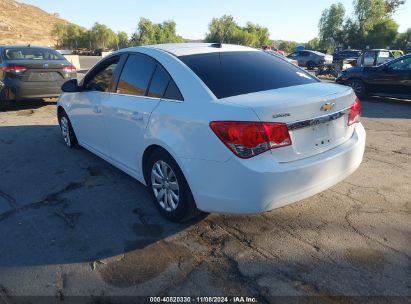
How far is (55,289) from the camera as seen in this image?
260 centimetres

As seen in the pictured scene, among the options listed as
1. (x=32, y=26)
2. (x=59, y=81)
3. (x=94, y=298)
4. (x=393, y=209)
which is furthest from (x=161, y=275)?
(x=32, y=26)

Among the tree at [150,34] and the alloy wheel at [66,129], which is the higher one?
the tree at [150,34]

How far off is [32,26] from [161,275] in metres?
161

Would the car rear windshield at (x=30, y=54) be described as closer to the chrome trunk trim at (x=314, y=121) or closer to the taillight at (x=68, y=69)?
the taillight at (x=68, y=69)

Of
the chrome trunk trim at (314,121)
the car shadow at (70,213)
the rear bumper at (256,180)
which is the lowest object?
the car shadow at (70,213)

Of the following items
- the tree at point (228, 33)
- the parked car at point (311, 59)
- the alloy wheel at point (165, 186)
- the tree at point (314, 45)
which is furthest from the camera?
the tree at point (314, 45)

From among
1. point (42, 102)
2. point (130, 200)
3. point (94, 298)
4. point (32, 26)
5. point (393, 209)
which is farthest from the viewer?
point (32, 26)

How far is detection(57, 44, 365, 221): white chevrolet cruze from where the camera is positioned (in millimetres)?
2707

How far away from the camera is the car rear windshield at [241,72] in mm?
3158

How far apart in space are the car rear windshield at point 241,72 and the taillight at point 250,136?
40cm

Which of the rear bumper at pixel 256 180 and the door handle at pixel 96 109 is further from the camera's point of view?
the door handle at pixel 96 109

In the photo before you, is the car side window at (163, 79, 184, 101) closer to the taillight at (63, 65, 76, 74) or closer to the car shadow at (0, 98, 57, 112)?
the taillight at (63, 65, 76, 74)

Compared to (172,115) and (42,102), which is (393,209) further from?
(42,102)

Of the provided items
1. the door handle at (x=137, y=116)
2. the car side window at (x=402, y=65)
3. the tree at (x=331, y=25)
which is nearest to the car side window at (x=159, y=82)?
the door handle at (x=137, y=116)
